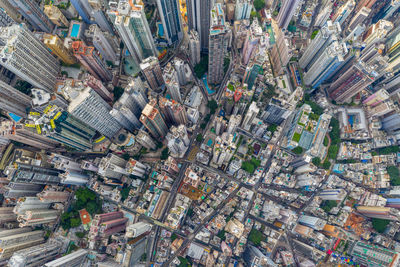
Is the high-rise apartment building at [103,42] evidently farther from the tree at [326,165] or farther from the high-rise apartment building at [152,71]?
the tree at [326,165]

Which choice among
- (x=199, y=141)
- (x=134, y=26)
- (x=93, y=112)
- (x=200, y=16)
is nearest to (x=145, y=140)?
(x=93, y=112)

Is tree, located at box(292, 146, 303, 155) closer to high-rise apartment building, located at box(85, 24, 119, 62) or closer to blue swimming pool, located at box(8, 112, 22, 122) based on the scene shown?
high-rise apartment building, located at box(85, 24, 119, 62)

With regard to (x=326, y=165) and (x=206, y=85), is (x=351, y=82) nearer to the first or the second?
(x=326, y=165)

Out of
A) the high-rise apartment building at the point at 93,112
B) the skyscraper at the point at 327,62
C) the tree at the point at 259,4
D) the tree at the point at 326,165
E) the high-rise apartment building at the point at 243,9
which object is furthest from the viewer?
the tree at the point at 259,4

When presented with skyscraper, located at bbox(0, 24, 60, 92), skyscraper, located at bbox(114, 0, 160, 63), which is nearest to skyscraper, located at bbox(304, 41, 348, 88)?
skyscraper, located at bbox(114, 0, 160, 63)

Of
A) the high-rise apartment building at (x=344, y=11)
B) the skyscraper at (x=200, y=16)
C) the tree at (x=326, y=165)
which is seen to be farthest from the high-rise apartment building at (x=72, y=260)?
the high-rise apartment building at (x=344, y=11)

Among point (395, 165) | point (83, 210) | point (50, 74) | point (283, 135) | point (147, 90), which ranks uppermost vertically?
point (395, 165)

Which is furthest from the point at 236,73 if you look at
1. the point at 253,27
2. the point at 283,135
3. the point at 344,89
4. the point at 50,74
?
the point at 50,74

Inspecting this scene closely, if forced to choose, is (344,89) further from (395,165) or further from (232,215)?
(232,215)
